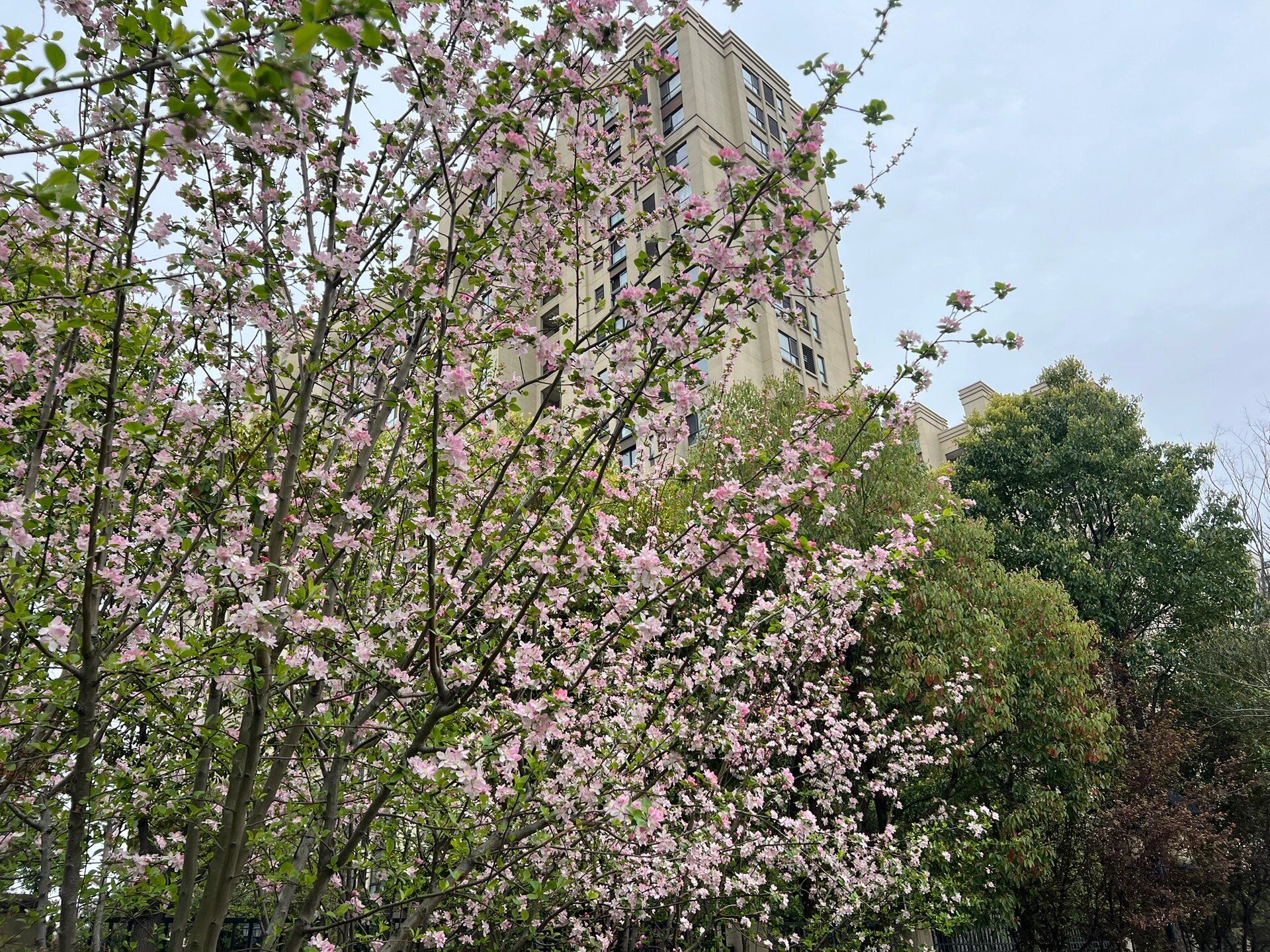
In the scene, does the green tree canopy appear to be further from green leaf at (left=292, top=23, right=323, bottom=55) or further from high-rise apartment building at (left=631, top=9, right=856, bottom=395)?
green leaf at (left=292, top=23, right=323, bottom=55)

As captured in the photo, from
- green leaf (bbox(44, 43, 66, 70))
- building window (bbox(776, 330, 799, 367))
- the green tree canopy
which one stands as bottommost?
green leaf (bbox(44, 43, 66, 70))

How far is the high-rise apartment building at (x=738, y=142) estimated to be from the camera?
2623cm

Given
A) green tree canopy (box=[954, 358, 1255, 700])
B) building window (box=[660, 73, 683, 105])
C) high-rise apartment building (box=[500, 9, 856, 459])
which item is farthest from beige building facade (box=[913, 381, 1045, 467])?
building window (box=[660, 73, 683, 105])

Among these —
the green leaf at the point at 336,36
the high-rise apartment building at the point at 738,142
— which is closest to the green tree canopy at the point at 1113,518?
the high-rise apartment building at the point at 738,142

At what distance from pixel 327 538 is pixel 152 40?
2494mm

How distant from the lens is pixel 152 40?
144 inches

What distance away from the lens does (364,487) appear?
5.10m

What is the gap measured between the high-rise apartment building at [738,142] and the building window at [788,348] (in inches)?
1.3

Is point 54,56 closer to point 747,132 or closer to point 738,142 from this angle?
point 738,142

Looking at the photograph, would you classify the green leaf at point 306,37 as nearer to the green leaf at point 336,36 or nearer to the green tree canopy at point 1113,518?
the green leaf at point 336,36

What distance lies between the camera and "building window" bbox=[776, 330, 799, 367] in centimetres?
2702

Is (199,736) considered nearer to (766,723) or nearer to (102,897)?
(102,897)

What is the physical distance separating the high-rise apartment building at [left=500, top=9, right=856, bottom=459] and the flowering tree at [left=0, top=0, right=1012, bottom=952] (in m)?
18.5

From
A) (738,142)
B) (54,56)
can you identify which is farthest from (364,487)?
(738,142)
